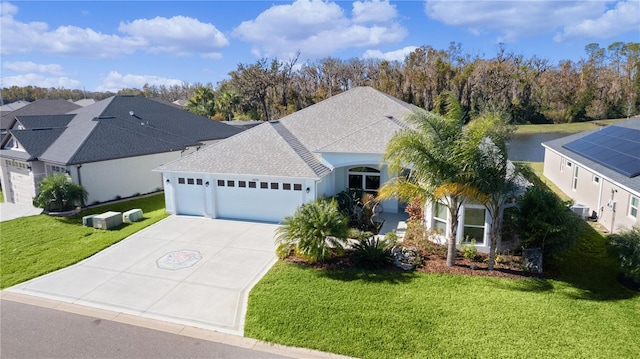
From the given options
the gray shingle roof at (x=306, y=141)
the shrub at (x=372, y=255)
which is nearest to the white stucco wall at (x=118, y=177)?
the gray shingle roof at (x=306, y=141)

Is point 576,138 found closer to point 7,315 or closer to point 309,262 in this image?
point 309,262

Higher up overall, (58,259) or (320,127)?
(320,127)

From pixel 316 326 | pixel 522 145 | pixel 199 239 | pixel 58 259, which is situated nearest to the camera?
pixel 316 326

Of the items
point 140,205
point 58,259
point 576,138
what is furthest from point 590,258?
point 140,205

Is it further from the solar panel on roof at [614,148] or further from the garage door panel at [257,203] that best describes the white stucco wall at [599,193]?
the garage door panel at [257,203]

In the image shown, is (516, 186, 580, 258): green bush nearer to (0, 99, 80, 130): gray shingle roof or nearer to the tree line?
(0, 99, 80, 130): gray shingle roof

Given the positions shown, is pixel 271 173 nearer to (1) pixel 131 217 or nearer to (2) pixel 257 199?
(2) pixel 257 199

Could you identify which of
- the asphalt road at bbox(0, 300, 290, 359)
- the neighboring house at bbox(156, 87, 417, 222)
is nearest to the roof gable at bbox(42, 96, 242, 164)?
the neighboring house at bbox(156, 87, 417, 222)
